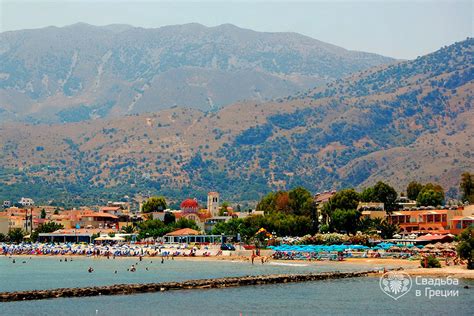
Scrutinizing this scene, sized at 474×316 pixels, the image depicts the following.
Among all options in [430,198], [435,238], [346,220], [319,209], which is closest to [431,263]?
[435,238]

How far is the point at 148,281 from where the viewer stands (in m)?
94.6

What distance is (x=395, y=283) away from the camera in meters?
87.9

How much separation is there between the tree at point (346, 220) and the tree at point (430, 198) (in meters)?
18.5

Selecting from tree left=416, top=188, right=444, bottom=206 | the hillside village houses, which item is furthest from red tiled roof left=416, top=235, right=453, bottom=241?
tree left=416, top=188, right=444, bottom=206

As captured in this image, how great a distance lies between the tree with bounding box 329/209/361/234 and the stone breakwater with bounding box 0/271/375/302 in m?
44.7

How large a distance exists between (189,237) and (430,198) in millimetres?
40937

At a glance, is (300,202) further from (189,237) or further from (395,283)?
(395,283)

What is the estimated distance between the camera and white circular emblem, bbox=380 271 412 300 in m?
81.8

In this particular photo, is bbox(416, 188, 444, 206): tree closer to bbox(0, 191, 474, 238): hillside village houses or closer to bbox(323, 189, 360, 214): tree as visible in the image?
bbox(0, 191, 474, 238): hillside village houses

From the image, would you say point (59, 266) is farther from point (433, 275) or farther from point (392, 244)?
point (433, 275)

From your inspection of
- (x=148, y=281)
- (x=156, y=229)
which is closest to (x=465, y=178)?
(x=156, y=229)

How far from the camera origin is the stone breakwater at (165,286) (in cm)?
7831

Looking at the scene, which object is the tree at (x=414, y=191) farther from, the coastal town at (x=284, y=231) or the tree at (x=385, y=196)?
the tree at (x=385, y=196)

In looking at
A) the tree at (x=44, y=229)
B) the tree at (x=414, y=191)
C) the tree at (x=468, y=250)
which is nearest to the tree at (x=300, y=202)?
the tree at (x=414, y=191)
